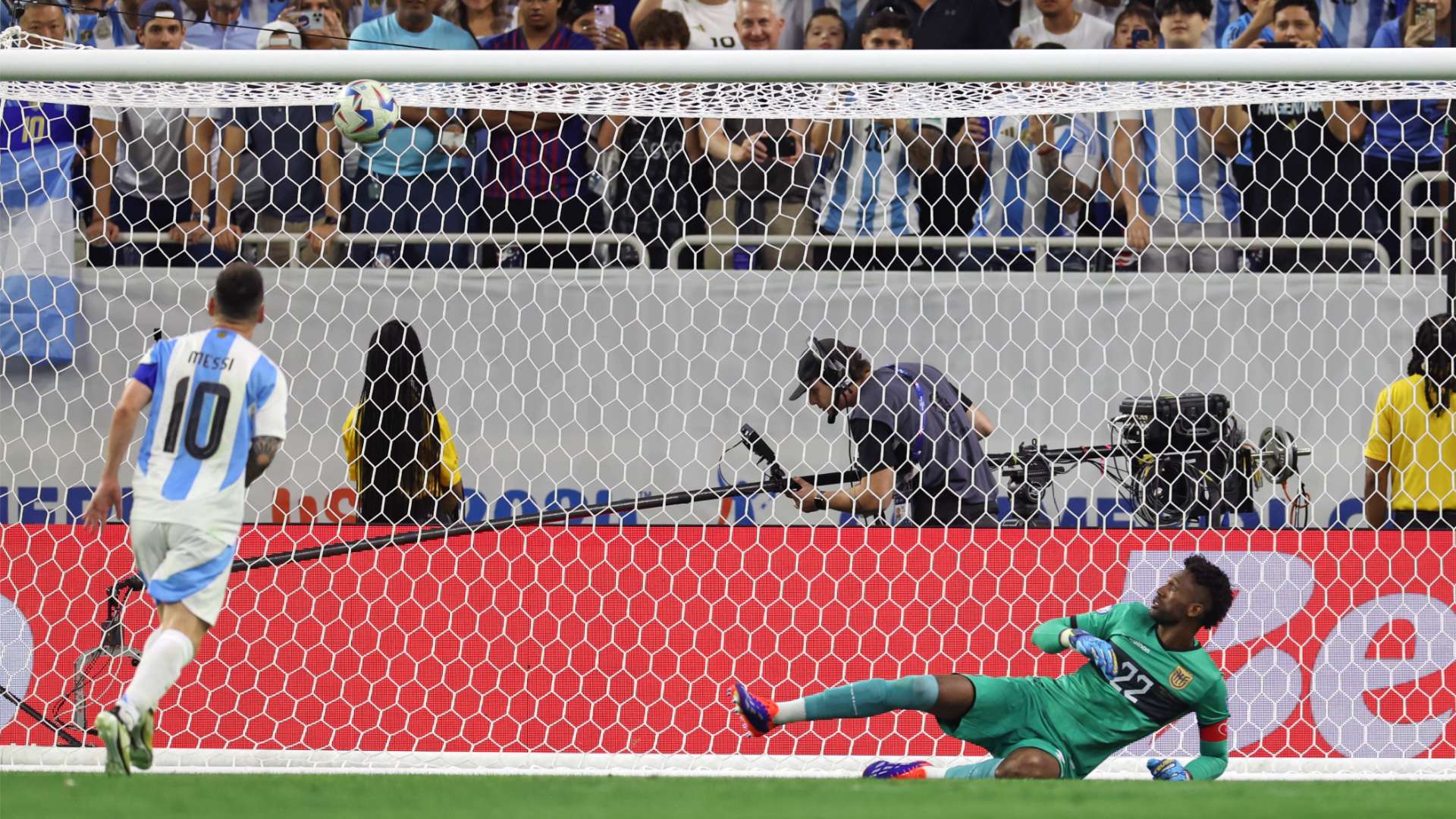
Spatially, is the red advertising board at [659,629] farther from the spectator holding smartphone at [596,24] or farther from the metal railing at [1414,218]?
the spectator holding smartphone at [596,24]

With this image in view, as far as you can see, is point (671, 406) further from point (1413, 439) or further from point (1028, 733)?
point (1413, 439)

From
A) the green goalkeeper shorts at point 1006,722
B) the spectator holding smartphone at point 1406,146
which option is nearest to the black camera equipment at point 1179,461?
the green goalkeeper shorts at point 1006,722

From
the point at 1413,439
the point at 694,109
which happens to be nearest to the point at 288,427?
the point at 694,109

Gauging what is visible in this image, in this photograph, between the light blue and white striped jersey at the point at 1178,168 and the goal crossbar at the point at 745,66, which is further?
the light blue and white striped jersey at the point at 1178,168

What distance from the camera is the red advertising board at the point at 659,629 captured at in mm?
5199

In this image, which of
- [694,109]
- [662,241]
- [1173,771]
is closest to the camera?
[1173,771]

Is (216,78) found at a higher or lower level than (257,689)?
higher

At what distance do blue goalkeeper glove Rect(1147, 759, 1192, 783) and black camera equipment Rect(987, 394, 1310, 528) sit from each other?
93 cm

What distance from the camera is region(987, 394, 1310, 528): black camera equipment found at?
5.59 meters

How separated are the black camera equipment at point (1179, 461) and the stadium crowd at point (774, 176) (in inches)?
28.1

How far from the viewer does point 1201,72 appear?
4.90 m

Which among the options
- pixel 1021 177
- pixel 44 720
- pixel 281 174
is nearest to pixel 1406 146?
pixel 1021 177

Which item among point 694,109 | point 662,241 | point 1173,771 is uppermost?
point 694,109

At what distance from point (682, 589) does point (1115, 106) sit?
6.83ft
